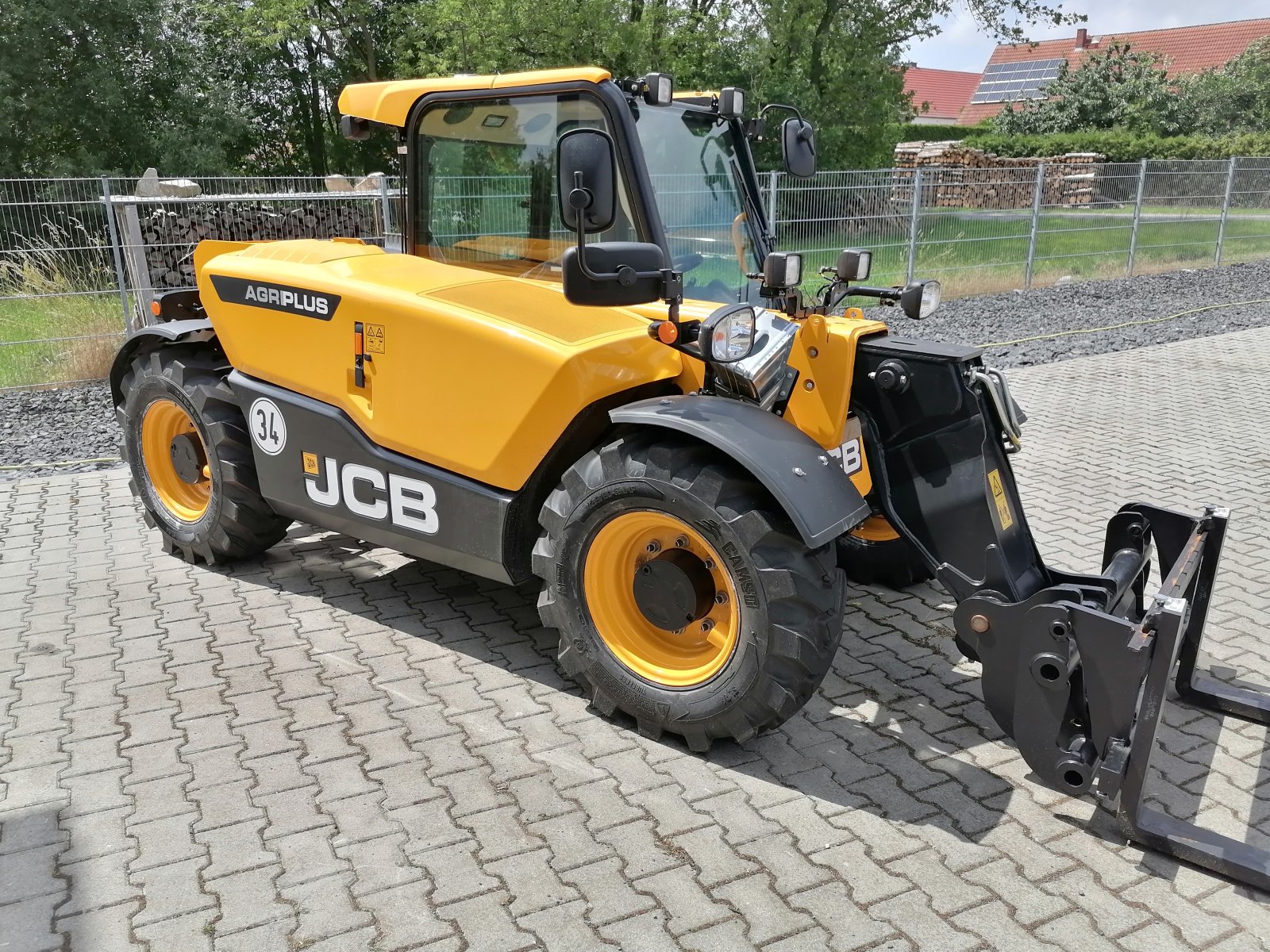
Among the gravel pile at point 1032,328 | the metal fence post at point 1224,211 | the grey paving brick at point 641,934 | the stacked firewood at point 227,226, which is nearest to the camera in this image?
the grey paving brick at point 641,934

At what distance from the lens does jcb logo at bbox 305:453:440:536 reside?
4016mm

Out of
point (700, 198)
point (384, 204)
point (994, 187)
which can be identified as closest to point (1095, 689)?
point (700, 198)

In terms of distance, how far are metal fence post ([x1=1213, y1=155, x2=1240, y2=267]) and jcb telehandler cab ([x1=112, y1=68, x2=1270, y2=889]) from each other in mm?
16268

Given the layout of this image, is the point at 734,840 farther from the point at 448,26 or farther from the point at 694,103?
the point at 448,26

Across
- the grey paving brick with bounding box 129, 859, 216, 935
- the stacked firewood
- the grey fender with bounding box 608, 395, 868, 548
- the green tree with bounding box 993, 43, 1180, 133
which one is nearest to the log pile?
the stacked firewood

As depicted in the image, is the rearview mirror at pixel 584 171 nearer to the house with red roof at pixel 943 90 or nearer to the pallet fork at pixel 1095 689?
the pallet fork at pixel 1095 689

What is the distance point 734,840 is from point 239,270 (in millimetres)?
3144

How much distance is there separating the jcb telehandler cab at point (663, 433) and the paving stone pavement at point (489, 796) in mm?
238

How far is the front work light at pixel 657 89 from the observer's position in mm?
3798

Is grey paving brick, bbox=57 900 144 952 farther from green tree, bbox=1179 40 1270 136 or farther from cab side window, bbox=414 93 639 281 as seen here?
green tree, bbox=1179 40 1270 136

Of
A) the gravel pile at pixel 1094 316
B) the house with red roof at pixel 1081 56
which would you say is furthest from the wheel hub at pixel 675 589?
the house with red roof at pixel 1081 56

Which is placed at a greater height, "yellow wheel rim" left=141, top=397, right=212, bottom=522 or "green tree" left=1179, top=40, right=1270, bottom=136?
"green tree" left=1179, top=40, right=1270, bottom=136

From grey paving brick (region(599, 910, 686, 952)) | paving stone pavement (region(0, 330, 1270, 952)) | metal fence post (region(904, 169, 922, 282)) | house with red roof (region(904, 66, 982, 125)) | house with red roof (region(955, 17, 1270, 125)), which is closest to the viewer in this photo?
grey paving brick (region(599, 910, 686, 952))

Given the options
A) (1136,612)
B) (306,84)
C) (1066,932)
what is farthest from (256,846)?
(306,84)
